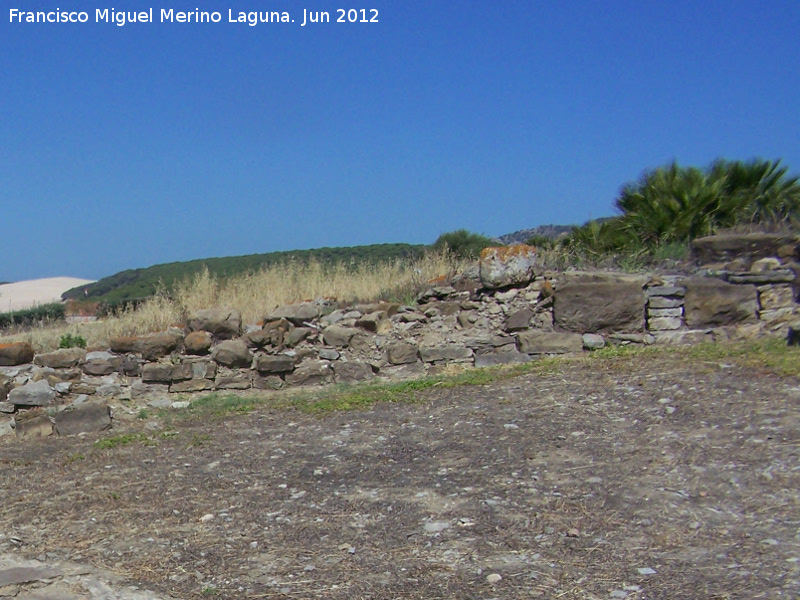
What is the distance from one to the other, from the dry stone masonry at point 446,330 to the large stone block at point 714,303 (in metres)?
0.01

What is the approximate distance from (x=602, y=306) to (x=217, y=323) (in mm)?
4127

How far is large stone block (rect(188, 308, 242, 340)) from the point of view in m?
7.96

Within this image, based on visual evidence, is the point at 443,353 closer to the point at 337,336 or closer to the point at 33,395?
the point at 337,336

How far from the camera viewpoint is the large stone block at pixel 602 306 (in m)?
8.31

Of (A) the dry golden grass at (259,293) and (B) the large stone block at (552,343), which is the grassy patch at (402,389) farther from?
(A) the dry golden grass at (259,293)

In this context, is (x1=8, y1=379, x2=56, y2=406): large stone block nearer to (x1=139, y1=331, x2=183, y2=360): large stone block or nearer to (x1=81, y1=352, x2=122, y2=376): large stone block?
(x1=81, y1=352, x2=122, y2=376): large stone block

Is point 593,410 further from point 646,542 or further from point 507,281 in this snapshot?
point 507,281

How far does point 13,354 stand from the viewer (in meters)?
7.27

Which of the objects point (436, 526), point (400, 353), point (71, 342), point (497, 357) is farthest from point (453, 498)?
point (71, 342)

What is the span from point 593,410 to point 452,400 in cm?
126

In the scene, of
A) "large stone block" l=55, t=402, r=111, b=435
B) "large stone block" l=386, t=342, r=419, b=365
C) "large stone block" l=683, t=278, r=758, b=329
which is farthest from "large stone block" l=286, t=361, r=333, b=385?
"large stone block" l=683, t=278, r=758, b=329

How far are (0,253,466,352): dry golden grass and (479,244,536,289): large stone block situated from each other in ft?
2.84

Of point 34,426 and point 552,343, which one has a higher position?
point 552,343

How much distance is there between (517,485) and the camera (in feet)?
14.6
